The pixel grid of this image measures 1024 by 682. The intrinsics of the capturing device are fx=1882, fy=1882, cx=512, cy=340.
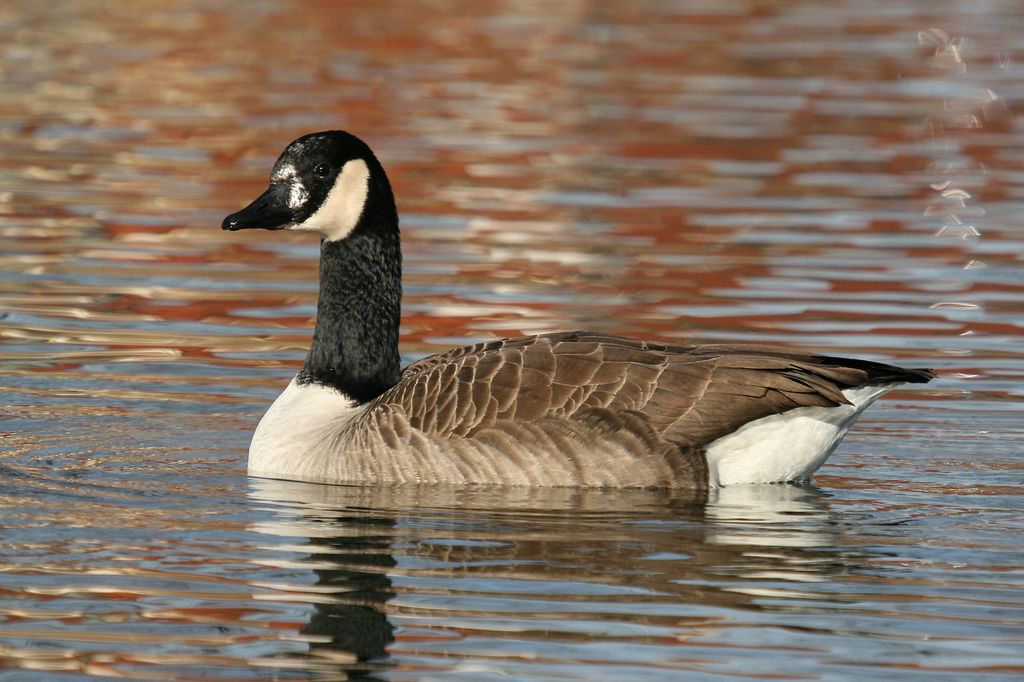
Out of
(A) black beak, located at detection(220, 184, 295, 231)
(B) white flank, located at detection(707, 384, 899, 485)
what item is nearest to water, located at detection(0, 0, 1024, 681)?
(B) white flank, located at detection(707, 384, 899, 485)

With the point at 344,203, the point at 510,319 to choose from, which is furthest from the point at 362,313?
the point at 510,319

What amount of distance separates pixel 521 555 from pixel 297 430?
2362 mm

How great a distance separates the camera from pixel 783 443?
10383mm

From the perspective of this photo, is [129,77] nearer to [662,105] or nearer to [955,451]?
[662,105]

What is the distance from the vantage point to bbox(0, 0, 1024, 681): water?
8062 mm

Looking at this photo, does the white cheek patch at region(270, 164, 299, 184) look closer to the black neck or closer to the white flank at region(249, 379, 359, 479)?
the black neck

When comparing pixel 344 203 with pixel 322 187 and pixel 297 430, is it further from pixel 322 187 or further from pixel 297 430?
pixel 297 430

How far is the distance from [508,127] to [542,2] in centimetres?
1653

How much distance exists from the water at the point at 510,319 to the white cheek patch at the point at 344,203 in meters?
1.52

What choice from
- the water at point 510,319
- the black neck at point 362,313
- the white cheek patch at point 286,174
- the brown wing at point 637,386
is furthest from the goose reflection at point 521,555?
the white cheek patch at point 286,174

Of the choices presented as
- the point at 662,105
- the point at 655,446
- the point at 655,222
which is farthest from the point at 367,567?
the point at 662,105

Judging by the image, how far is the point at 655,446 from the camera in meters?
10.4

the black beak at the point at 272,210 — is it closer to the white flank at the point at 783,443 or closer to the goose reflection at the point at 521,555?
the goose reflection at the point at 521,555

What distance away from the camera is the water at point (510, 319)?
8062 mm
